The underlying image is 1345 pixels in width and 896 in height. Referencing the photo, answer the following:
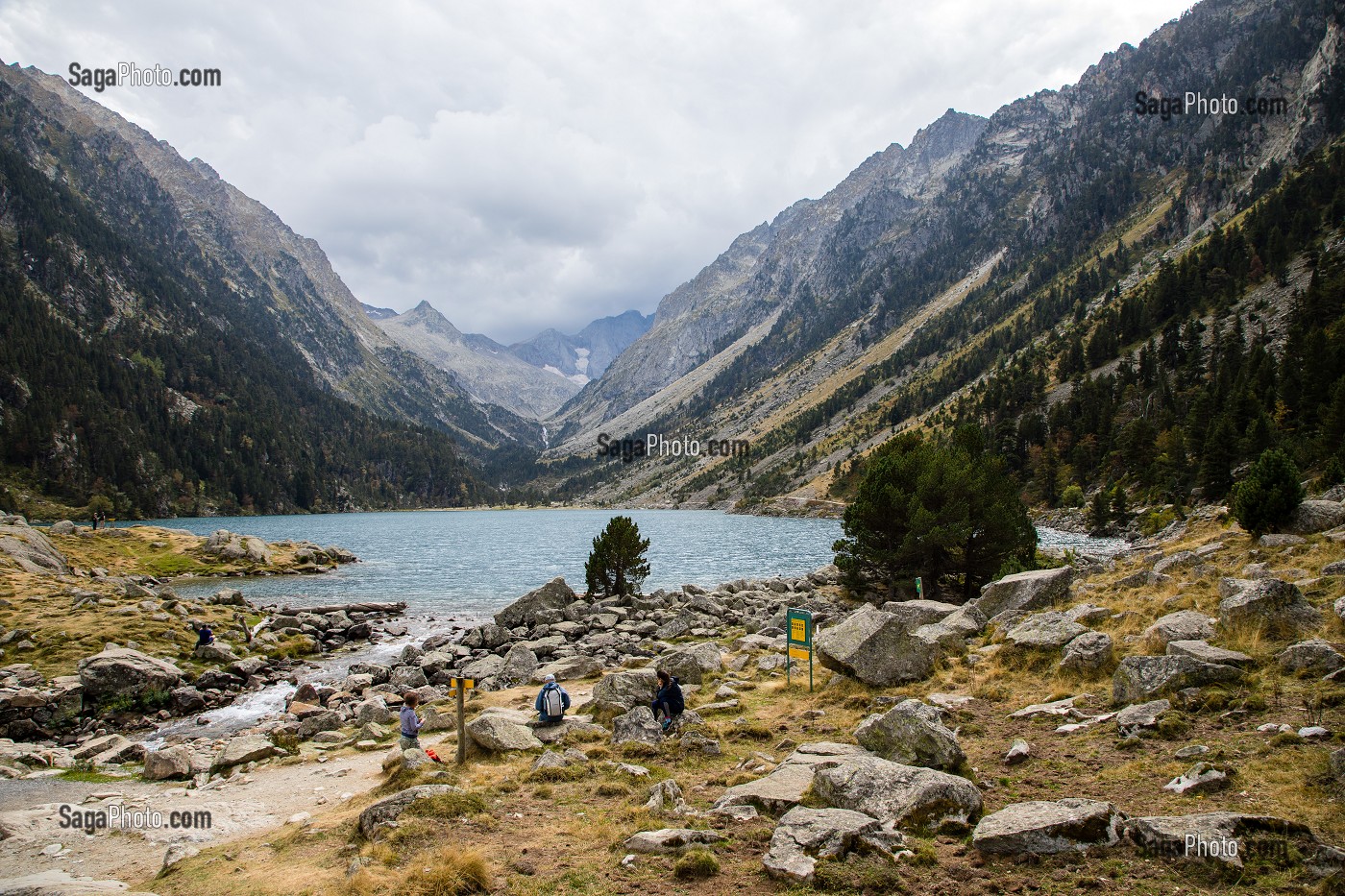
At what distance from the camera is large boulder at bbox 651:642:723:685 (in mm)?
21984

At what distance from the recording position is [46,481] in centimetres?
11775

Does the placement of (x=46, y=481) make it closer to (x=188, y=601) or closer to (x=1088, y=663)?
(x=188, y=601)

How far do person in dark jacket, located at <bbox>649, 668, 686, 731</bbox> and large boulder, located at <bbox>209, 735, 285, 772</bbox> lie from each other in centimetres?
1137

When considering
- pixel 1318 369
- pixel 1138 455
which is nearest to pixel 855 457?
pixel 1138 455

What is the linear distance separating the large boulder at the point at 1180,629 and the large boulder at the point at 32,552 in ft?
174

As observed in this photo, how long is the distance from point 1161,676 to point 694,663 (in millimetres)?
14090

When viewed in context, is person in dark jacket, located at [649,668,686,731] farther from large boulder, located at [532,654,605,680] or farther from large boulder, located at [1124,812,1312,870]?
large boulder, located at [1124,812,1312,870]

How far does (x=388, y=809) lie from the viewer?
431 inches

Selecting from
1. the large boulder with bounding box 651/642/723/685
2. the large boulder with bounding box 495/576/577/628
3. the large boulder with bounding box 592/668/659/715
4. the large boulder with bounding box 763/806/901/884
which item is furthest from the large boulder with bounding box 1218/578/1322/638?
the large boulder with bounding box 495/576/577/628

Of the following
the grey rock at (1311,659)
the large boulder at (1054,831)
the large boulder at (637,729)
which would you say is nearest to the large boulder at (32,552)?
the large boulder at (637,729)

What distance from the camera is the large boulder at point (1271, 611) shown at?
1223 centimetres

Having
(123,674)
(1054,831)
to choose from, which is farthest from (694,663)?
(123,674)

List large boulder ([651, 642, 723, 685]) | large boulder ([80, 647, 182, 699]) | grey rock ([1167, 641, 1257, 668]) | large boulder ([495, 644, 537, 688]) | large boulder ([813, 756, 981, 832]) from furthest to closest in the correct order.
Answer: large boulder ([495, 644, 537, 688]) → large boulder ([80, 647, 182, 699]) → large boulder ([651, 642, 723, 685]) → grey rock ([1167, 641, 1257, 668]) → large boulder ([813, 756, 981, 832])

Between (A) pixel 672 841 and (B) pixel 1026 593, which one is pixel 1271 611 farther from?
(A) pixel 672 841
